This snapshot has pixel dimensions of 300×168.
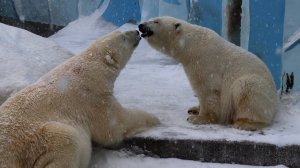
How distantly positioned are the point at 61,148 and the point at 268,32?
3.09 meters

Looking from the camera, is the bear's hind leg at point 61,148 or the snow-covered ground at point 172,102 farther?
the snow-covered ground at point 172,102

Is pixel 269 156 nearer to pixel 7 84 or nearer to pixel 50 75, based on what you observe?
pixel 50 75

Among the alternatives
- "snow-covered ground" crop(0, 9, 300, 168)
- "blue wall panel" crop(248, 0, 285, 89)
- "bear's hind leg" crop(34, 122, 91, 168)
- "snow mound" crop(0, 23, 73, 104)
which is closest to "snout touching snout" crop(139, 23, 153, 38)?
"snow-covered ground" crop(0, 9, 300, 168)

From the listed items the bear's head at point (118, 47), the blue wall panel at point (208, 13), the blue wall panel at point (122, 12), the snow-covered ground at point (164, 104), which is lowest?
the blue wall panel at point (122, 12)

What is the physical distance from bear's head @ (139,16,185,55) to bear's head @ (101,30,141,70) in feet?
0.77

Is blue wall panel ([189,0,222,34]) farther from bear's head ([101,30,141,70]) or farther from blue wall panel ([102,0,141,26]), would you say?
bear's head ([101,30,141,70])

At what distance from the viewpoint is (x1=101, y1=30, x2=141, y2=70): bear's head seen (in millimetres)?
4324

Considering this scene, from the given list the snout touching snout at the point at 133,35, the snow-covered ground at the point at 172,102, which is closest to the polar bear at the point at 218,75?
the snow-covered ground at the point at 172,102

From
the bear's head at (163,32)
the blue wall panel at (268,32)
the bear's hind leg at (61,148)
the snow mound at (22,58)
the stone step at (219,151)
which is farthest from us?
the blue wall panel at (268,32)

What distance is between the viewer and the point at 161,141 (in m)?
4.23

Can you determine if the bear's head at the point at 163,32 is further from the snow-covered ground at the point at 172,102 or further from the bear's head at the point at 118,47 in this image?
the snow-covered ground at the point at 172,102

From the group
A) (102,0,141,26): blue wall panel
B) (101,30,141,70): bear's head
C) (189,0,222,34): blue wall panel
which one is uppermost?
(101,30,141,70): bear's head

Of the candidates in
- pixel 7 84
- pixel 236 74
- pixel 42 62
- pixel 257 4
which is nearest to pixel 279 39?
pixel 257 4

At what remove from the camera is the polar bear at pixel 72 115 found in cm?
362
